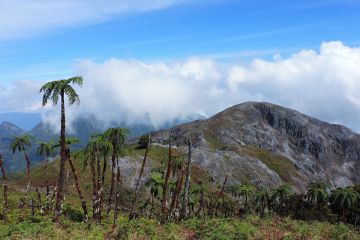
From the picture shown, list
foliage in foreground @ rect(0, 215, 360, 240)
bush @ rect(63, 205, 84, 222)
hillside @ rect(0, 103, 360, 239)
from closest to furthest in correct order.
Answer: foliage in foreground @ rect(0, 215, 360, 240) → hillside @ rect(0, 103, 360, 239) → bush @ rect(63, 205, 84, 222)

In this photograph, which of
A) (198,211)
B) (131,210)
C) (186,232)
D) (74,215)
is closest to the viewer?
(186,232)

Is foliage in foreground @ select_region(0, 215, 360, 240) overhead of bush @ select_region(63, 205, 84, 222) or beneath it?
overhead

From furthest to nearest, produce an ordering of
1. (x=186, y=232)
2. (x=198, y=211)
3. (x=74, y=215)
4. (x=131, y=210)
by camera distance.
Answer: (x=198, y=211)
(x=74, y=215)
(x=131, y=210)
(x=186, y=232)

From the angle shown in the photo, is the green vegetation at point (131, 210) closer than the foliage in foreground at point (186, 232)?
No

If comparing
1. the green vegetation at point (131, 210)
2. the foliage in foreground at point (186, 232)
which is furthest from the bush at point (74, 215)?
the foliage in foreground at point (186, 232)

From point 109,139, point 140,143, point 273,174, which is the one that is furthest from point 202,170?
point 109,139

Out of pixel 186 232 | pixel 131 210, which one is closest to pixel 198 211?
pixel 131 210

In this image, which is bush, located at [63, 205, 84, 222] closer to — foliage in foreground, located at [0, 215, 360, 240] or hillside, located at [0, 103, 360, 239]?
hillside, located at [0, 103, 360, 239]

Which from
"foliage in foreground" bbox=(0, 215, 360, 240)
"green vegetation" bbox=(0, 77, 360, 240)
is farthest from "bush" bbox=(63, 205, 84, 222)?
"foliage in foreground" bbox=(0, 215, 360, 240)

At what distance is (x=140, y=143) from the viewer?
144m

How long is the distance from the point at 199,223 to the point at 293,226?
312 inches

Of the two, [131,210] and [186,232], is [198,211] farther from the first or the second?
[186,232]

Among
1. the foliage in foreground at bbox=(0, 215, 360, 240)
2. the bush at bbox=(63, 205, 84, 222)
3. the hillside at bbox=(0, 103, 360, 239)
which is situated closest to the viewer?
the foliage in foreground at bbox=(0, 215, 360, 240)

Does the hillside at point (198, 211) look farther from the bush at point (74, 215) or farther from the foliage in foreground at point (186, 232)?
the bush at point (74, 215)
